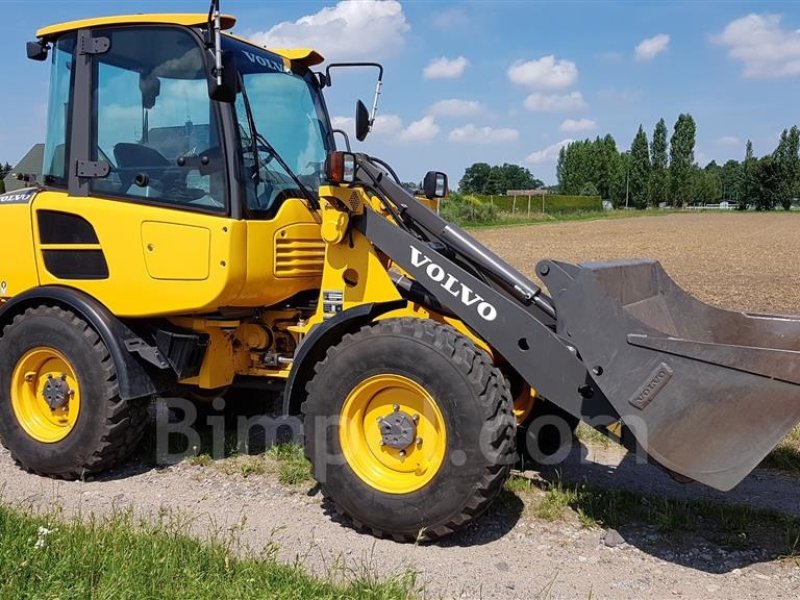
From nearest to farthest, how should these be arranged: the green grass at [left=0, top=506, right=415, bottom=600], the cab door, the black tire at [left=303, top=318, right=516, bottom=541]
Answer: the green grass at [left=0, top=506, right=415, bottom=600] < the black tire at [left=303, top=318, right=516, bottom=541] < the cab door

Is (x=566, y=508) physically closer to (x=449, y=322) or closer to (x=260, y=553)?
(x=449, y=322)

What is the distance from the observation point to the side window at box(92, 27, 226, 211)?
4.51 meters

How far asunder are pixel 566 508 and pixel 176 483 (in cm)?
232

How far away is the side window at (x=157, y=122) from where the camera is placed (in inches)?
177

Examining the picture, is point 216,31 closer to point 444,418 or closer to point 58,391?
point 444,418

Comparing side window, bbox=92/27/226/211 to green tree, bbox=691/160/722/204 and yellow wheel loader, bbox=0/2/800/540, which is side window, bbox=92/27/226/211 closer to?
yellow wheel loader, bbox=0/2/800/540

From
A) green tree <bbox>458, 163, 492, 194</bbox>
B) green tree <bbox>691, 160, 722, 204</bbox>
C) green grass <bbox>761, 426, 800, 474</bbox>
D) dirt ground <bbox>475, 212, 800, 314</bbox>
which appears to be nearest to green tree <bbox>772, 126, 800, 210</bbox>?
green tree <bbox>691, 160, 722, 204</bbox>

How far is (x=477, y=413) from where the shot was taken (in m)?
3.67

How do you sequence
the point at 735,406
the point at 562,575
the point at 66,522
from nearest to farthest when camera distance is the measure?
the point at 735,406, the point at 562,575, the point at 66,522

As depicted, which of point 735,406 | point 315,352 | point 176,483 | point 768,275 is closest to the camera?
point 735,406

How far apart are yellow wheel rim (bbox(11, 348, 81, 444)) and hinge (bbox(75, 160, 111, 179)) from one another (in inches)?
43.2

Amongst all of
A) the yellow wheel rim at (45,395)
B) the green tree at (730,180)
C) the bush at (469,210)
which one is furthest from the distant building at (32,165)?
the green tree at (730,180)

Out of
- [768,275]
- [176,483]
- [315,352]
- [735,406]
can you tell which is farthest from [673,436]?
[768,275]

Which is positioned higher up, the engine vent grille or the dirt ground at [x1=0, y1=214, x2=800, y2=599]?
the engine vent grille
